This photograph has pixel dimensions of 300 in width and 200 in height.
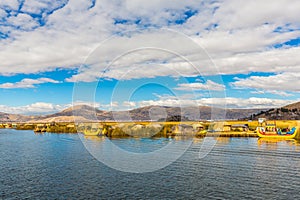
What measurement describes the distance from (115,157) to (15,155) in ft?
63.3

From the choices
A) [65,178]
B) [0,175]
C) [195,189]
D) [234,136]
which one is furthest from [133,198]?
[234,136]

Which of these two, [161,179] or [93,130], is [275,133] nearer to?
[93,130]

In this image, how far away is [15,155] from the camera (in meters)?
54.5

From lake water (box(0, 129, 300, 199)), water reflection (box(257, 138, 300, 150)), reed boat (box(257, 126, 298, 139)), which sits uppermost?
reed boat (box(257, 126, 298, 139))

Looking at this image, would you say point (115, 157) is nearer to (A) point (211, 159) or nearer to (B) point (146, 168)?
(B) point (146, 168)

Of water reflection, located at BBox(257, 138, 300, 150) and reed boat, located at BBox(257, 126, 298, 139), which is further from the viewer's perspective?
reed boat, located at BBox(257, 126, 298, 139)

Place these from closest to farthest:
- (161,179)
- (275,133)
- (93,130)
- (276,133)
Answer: (161,179)
(275,133)
(276,133)
(93,130)

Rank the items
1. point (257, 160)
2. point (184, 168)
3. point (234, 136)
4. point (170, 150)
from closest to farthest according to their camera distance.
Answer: point (184, 168)
point (257, 160)
point (170, 150)
point (234, 136)

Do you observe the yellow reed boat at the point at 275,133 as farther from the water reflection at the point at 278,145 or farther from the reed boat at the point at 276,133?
the water reflection at the point at 278,145

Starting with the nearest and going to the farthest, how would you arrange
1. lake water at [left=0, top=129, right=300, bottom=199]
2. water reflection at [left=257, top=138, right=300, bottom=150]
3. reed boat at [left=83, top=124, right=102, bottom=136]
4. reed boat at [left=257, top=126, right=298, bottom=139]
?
lake water at [left=0, top=129, right=300, bottom=199] → water reflection at [left=257, top=138, right=300, bottom=150] → reed boat at [left=257, top=126, right=298, bottom=139] → reed boat at [left=83, top=124, right=102, bottom=136]

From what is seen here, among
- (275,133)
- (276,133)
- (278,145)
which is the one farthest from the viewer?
(276,133)

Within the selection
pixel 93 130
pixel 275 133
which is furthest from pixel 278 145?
pixel 93 130

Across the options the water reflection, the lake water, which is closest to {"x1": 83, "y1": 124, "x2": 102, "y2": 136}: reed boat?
the lake water

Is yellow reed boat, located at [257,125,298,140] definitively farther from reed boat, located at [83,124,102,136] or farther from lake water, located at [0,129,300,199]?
reed boat, located at [83,124,102,136]
